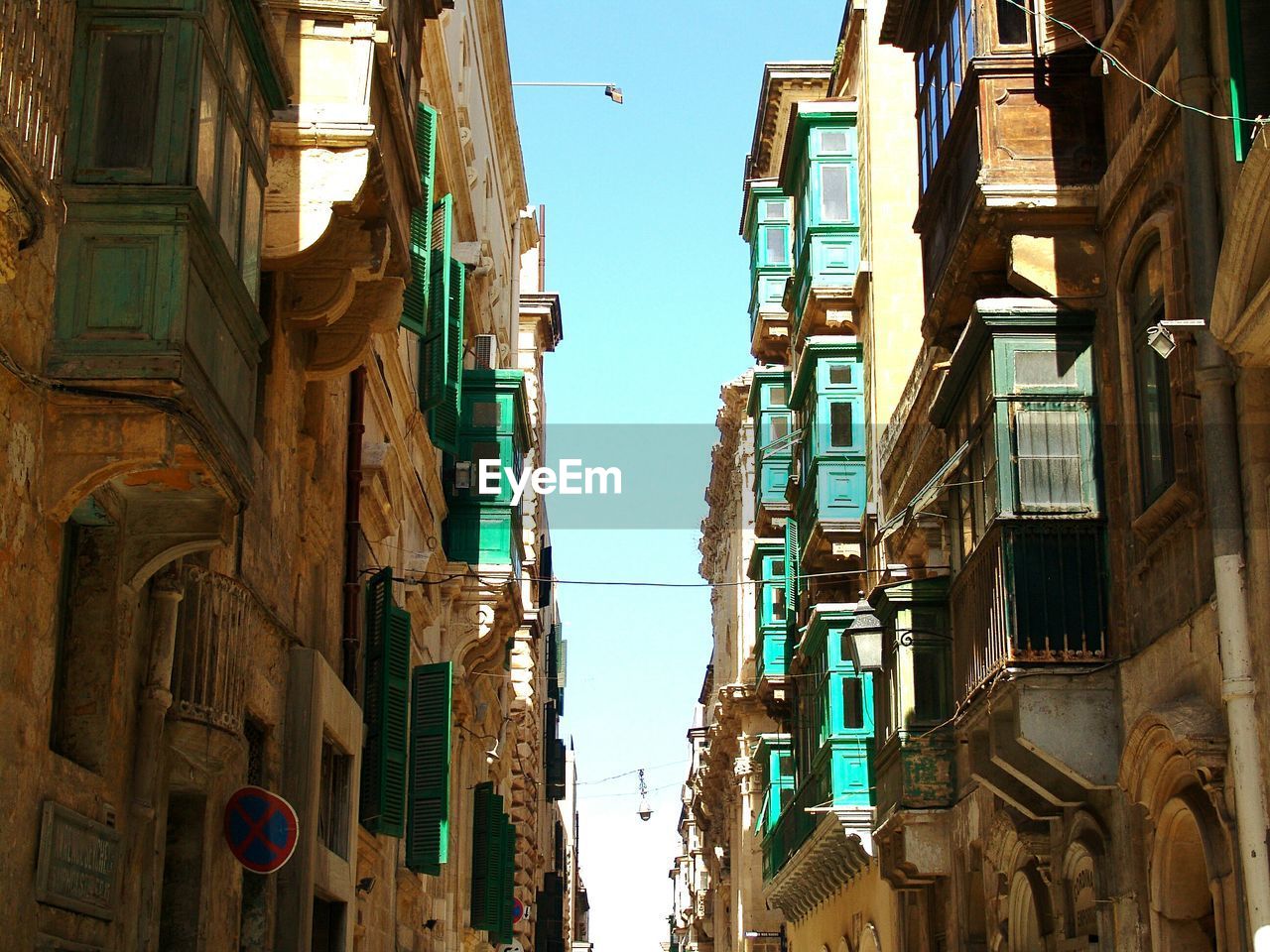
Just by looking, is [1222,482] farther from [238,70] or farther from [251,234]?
[238,70]

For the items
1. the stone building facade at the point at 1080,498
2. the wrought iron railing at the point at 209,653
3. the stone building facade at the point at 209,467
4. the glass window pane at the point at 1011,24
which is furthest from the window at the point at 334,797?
the glass window pane at the point at 1011,24

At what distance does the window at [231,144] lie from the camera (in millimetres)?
9531

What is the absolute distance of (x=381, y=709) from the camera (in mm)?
18047

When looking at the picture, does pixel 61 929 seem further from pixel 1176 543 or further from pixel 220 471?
pixel 1176 543

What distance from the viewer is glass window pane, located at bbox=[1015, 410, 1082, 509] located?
48.2 ft

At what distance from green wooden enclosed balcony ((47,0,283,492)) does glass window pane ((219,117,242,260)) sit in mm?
19

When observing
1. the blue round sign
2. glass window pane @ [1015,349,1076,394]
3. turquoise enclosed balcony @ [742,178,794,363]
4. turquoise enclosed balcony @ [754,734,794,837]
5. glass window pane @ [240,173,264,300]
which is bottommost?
the blue round sign

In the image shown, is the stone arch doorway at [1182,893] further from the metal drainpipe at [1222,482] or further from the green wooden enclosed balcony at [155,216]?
the green wooden enclosed balcony at [155,216]

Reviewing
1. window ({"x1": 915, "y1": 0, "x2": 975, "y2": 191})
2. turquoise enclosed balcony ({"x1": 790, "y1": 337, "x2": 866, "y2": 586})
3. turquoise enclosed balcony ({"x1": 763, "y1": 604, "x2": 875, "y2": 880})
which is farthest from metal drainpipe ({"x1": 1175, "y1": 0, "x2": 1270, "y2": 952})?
turquoise enclosed balcony ({"x1": 790, "y1": 337, "x2": 866, "y2": 586})

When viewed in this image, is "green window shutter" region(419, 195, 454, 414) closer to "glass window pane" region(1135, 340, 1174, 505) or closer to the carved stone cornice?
the carved stone cornice

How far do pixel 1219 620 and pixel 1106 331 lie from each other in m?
4.23

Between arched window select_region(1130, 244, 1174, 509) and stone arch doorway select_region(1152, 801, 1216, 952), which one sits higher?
arched window select_region(1130, 244, 1174, 509)

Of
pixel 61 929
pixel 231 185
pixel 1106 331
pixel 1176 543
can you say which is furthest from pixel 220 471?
pixel 1106 331

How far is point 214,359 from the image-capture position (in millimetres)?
9562
